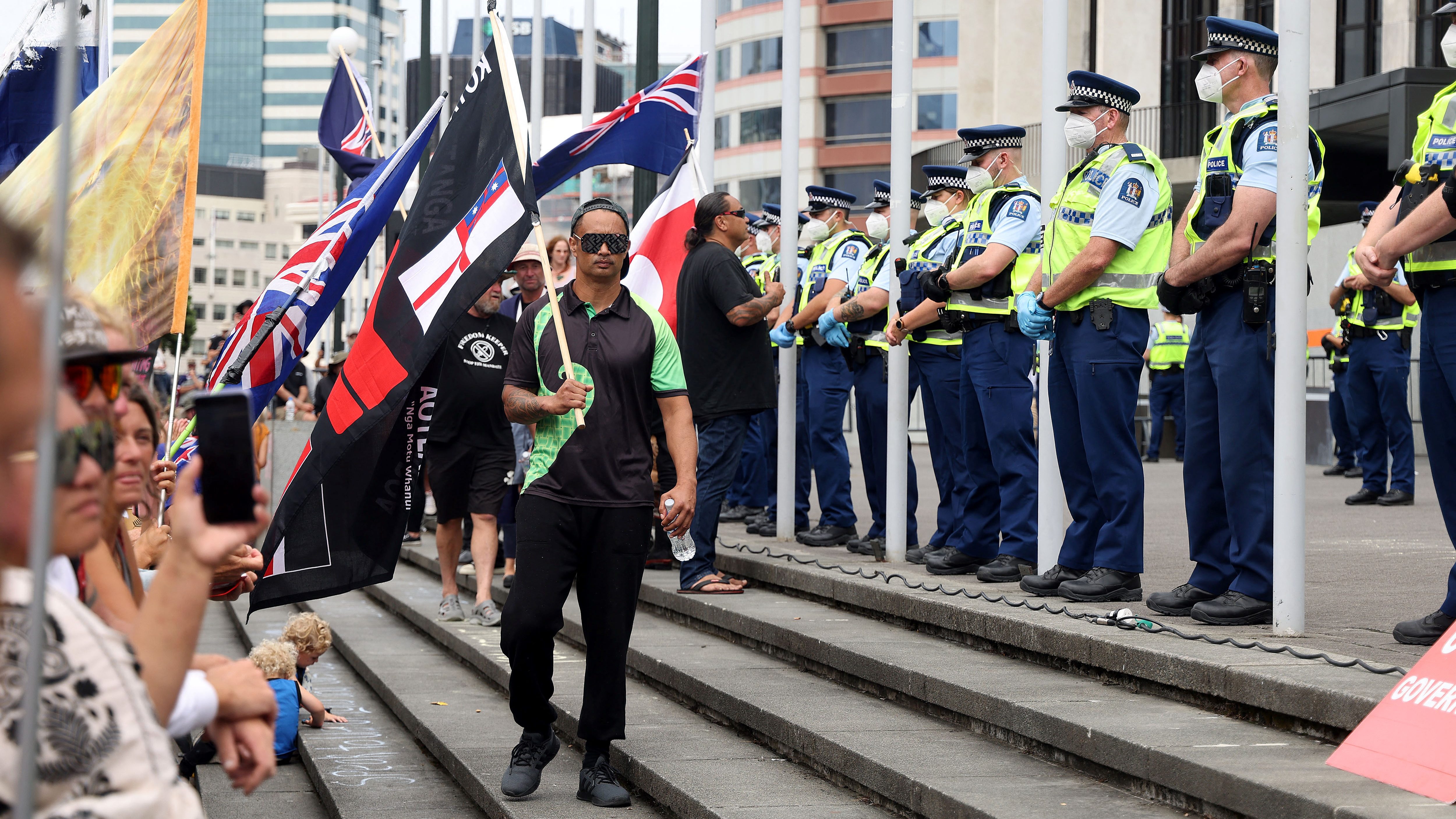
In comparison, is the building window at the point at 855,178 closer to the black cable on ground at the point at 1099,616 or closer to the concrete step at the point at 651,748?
the concrete step at the point at 651,748

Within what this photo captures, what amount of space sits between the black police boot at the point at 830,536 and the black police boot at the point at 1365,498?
4.73 metres

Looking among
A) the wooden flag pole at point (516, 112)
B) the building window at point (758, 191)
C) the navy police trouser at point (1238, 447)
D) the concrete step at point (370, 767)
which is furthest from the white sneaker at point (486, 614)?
the building window at point (758, 191)

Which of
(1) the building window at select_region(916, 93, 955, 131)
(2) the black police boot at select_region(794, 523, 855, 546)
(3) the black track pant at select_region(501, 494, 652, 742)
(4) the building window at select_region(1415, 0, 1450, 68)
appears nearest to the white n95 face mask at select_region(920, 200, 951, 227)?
(2) the black police boot at select_region(794, 523, 855, 546)

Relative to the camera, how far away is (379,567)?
5.98 metres

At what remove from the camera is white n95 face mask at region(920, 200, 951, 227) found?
945 cm

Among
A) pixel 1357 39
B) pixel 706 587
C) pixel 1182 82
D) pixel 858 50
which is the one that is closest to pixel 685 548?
pixel 706 587

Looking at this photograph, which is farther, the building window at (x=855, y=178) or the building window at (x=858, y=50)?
the building window at (x=855, y=178)

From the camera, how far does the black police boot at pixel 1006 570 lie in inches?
294

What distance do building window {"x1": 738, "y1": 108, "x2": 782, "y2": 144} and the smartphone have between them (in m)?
64.8

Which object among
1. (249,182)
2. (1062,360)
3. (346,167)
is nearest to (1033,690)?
(1062,360)

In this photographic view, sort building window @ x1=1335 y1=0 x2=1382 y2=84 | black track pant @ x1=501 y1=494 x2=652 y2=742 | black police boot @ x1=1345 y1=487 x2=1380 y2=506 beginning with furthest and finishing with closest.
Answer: building window @ x1=1335 y1=0 x2=1382 y2=84 → black police boot @ x1=1345 y1=487 x2=1380 y2=506 → black track pant @ x1=501 y1=494 x2=652 y2=742

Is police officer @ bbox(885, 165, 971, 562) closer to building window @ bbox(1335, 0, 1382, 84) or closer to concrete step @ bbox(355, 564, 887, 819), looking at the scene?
concrete step @ bbox(355, 564, 887, 819)

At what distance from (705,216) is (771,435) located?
328 centimetres

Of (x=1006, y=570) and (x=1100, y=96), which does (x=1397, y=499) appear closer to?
(x=1006, y=570)
